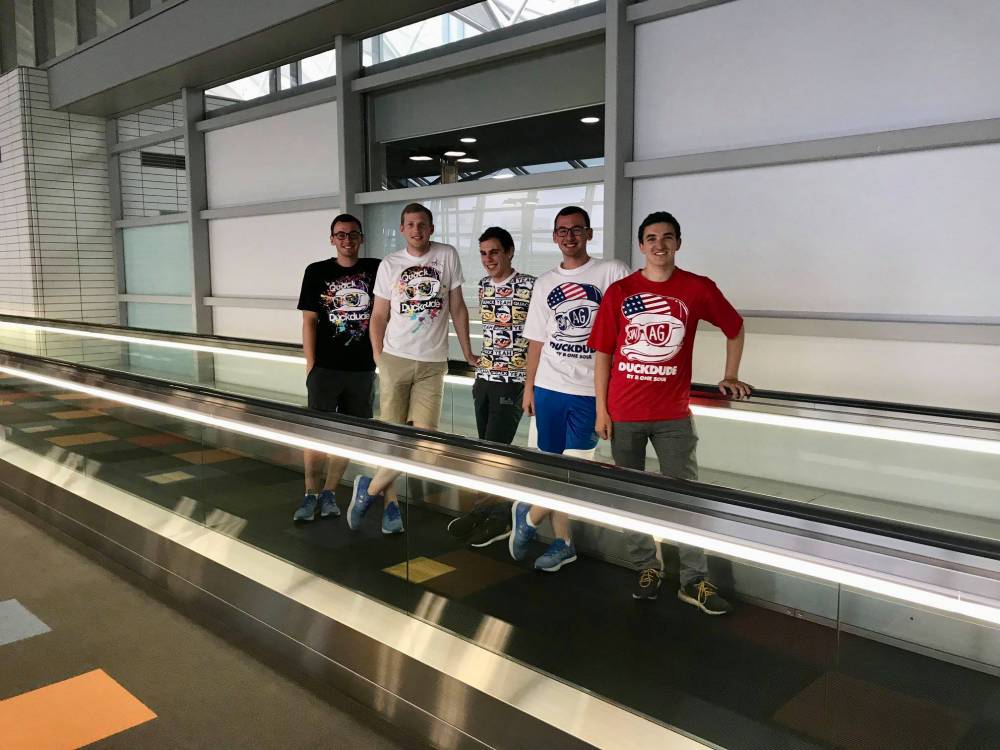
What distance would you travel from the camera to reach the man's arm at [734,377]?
3164 millimetres

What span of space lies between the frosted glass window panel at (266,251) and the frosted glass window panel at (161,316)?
0.98 metres

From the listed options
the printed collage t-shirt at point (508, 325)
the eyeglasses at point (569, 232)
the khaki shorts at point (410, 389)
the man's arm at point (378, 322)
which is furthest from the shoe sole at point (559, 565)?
the man's arm at point (378, 322)

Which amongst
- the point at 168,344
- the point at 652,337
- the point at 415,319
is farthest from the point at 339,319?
the point at 168,344

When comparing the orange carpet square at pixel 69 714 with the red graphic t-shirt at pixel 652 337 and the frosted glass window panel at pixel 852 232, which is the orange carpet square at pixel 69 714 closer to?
the red graphic t-shirt at pixel 652 337

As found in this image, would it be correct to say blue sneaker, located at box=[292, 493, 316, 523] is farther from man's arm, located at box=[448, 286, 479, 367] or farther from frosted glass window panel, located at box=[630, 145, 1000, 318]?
frosted glass window panel, located at box=[630, 145, 1000, 318]

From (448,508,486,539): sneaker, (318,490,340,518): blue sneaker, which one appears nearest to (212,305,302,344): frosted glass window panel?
(318,490,340,518): blue sneaker

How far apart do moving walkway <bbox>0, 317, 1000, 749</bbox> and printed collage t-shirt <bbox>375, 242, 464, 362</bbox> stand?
2.18ft

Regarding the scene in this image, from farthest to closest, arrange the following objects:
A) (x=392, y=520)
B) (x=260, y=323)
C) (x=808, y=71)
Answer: (x=260, y=323), (x=808, y=71), (x=392, y=520)

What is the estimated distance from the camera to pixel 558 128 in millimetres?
6215

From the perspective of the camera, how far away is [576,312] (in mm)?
3408

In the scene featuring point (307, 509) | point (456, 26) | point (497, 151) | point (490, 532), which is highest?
point (456, 26)

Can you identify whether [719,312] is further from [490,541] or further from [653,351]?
[490,541]

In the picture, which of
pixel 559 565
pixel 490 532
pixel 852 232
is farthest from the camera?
pixel 852 232

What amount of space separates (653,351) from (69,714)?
2.39 m
